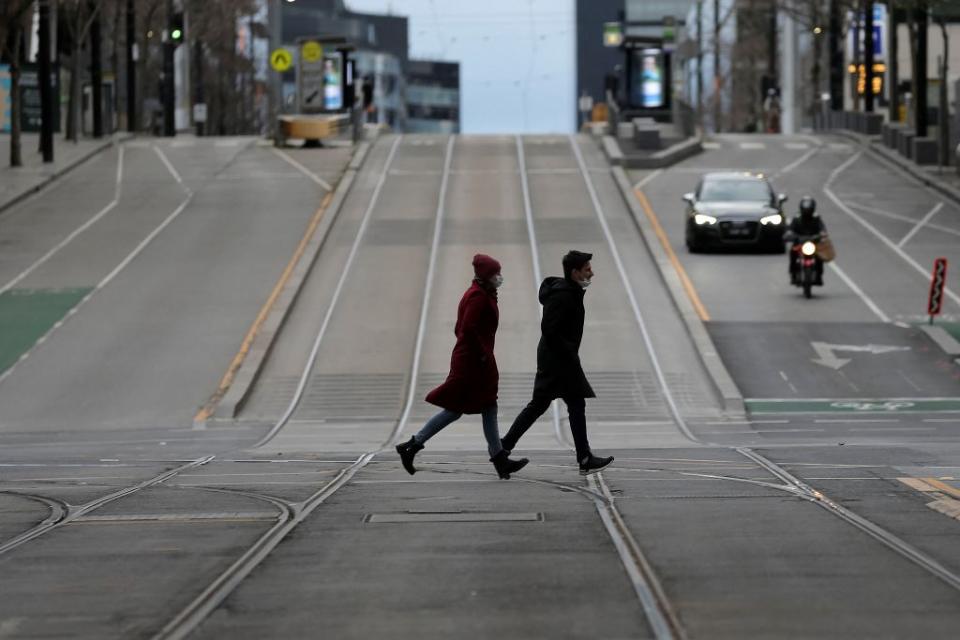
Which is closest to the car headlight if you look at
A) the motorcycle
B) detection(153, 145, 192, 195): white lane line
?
the motorcycle

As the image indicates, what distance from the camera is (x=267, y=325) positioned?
3089 centimetres

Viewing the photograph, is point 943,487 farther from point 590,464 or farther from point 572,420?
point 572,420

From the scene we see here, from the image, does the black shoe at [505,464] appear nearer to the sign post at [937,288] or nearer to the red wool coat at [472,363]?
the red wool coat at [472,363]

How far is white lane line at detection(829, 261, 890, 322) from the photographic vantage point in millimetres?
31984

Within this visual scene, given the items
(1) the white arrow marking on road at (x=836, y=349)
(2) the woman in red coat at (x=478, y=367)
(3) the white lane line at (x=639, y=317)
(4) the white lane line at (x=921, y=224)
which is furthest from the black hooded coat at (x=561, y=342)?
(4) the white lane line at (x=921, y=224)

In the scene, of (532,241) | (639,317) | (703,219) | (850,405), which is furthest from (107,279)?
(850,405)

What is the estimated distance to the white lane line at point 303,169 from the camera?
50.9 meters

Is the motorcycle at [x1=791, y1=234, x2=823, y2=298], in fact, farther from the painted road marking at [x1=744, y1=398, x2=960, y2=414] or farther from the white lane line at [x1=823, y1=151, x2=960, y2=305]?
the painted road marking at [x1=744, y1=398, x2=960, y2=414]

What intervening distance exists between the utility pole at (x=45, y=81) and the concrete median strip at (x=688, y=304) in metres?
17.4

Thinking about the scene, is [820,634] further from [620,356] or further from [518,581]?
[620,356]

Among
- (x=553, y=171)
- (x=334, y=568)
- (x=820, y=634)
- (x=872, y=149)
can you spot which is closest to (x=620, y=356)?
(x=334, y=568)

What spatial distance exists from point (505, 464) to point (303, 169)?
41.0m

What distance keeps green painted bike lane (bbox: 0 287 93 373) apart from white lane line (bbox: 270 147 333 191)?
15.7 metres

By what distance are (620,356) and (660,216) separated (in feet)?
57.6
